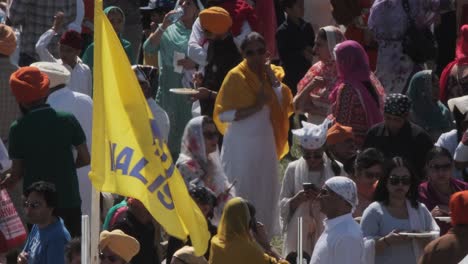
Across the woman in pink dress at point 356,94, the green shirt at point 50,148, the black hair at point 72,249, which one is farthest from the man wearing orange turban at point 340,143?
the black hair at point 72,249

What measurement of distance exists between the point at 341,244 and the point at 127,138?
8.47ft

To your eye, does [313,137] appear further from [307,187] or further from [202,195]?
[202,195]

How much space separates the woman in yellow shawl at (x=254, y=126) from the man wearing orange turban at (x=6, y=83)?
166 centimetres

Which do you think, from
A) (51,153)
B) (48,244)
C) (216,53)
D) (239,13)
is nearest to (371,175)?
(51,153)

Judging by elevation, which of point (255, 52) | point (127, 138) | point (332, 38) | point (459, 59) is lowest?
point (459, 59)

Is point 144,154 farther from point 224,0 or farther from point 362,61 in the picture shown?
point 224,0

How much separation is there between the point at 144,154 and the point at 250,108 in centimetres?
500

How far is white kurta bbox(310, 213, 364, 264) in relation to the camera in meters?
14.6

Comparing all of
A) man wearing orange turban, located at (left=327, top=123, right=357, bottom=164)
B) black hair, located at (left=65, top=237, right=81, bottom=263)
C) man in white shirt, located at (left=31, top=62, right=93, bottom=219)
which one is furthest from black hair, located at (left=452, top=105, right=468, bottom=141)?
black hair, located at (left=65, top=237, right=81, bottom=263)

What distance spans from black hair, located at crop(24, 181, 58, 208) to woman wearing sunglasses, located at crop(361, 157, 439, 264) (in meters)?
2.00

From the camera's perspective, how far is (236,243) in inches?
559

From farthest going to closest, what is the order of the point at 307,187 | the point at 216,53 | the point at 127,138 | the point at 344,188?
1. the point at 216,53
2. the point at 307,187
3. the point at 344,188
4. the point at 127,138

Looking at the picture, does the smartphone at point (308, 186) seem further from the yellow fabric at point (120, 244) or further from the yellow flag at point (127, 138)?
the yellow flag at point (127, 138)

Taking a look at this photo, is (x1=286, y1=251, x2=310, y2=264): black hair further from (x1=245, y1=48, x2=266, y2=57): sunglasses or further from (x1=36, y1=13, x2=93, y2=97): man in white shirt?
(x1=36, y1=13, x2=93, y2=97): man in white shirt
